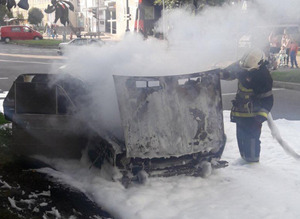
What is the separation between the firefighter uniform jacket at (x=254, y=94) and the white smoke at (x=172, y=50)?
0.79 m

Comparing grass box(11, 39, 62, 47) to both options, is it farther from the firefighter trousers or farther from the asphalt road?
the firefighter trousers

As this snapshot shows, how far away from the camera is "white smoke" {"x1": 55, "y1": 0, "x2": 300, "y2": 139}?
579 cm

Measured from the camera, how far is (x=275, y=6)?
6.58 metres

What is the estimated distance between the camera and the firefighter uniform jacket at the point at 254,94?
19.0ft

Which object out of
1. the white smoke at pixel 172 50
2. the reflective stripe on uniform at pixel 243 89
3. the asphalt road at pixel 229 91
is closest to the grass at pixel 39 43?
the asphalt road at pixel 229 91

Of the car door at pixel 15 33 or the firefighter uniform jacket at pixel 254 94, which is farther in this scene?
the car door at pixel 15 33

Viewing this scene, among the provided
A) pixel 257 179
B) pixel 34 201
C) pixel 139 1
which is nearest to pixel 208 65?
pixel 257 179

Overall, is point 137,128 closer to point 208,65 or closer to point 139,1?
point 208,65

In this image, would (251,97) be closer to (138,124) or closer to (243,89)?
(243,89)

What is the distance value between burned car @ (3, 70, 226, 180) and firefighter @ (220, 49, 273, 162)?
1.79 ft

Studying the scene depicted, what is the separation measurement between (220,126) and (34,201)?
8.63 ft

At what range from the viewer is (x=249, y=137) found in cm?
604

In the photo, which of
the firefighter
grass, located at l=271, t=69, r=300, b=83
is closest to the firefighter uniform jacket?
the firefighter

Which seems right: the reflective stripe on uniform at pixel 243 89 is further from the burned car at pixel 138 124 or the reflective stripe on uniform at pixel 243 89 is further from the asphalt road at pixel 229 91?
the asphalt road at pixel 229 91
